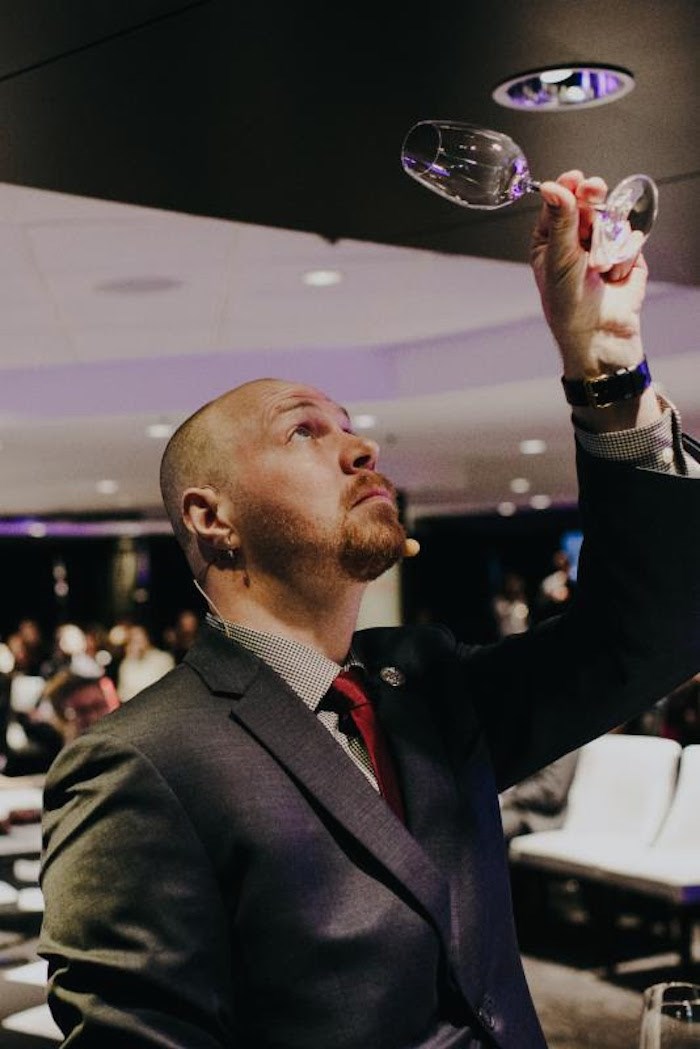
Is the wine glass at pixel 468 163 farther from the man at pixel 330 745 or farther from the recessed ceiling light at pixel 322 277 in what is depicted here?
the recessed ceiling light at pixel 322 277

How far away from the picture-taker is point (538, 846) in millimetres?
5781

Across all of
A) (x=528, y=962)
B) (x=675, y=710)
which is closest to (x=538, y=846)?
(x=528, y=962)

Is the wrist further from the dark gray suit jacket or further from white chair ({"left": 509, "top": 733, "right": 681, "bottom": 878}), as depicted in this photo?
white chair ({"left": 509, "top": 733, "right": 681, "bottom": 878})

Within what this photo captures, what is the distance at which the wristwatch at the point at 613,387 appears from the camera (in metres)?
1.45

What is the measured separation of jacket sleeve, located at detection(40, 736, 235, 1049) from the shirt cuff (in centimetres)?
61

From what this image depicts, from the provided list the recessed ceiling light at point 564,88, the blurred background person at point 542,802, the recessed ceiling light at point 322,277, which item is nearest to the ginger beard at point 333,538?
the recessed ceiling light at point 564,88

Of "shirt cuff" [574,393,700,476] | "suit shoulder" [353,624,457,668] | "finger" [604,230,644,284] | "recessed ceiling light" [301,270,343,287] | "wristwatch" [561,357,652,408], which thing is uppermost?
"finger" [604,230,644,284]

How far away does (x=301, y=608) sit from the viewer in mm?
1592

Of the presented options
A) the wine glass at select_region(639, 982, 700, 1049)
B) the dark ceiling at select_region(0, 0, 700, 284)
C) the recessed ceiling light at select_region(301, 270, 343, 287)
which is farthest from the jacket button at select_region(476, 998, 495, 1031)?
the recessed ceiling light at select_region(301, 270, 343, 287)

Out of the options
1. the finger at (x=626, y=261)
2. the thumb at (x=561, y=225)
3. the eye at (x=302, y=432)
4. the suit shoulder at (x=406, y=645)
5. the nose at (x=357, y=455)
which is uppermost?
the thumb at (x=561, y=225)

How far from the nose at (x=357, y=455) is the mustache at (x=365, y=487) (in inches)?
0.6

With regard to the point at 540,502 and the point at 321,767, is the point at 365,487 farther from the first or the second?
the point at 540,502

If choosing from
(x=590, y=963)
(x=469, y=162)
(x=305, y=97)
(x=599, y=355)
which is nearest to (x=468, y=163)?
(x=469, y=162)

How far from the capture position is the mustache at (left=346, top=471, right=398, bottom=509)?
1548 mm
